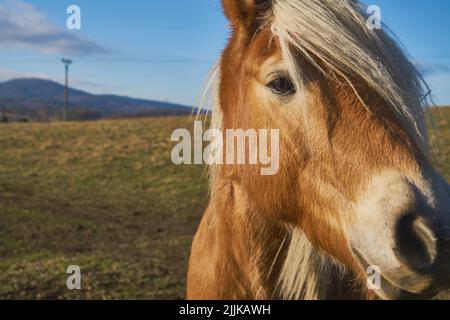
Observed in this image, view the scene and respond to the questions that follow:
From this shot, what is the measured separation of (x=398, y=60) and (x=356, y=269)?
3.26ft

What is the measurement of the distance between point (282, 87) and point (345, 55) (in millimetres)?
319

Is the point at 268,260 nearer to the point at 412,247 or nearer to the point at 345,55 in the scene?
the point at 412,247

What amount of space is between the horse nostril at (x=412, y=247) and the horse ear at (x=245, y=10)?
135 cm

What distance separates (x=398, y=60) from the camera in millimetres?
2203

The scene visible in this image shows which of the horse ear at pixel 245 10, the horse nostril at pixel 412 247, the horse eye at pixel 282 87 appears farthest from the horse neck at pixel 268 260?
the horse ear at pixel 245 10

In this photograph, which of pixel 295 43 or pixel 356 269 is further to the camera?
pixel 295 43

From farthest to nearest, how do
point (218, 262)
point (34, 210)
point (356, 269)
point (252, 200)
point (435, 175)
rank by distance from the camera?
point (34, 210) → point (218, 262) → point (252, 200) → point (356, 269) → point (435, 175)

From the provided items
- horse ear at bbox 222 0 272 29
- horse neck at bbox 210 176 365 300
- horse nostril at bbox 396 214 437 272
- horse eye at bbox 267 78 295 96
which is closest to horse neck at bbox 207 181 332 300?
horse neck at bbox 210 176 365 300

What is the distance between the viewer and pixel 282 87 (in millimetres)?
2219

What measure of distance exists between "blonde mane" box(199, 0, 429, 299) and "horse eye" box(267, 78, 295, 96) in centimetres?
8

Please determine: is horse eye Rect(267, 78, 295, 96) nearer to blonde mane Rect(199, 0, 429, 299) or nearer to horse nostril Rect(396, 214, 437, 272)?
blonde mane Rect(199, 0, 429, 299)

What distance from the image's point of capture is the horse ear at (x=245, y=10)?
248 centimetres
